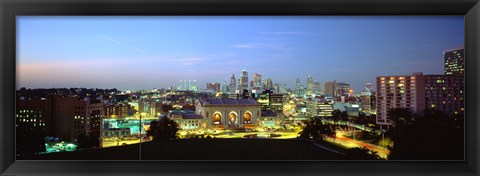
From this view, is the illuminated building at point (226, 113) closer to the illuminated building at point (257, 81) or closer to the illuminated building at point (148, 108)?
the illuminated building at point (257, 81)

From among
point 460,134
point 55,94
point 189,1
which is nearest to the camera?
point 189,1

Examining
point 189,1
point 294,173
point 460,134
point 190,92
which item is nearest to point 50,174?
point 190,92

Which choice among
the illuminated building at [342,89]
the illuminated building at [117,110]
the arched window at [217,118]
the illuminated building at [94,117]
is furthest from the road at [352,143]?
the illuminated building at [94,117]

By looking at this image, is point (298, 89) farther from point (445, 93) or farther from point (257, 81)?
point (445, 93)

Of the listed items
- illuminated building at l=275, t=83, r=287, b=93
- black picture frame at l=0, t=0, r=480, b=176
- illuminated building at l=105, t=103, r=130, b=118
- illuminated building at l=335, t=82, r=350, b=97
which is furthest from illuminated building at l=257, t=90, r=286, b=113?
illuminated building at l=105, t=103, r=130, b=118

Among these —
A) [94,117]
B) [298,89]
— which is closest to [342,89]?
[298,89]
